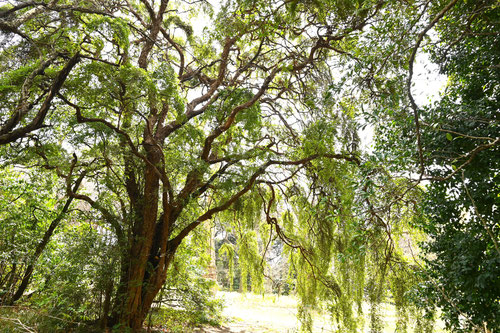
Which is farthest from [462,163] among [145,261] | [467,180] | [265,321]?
[265,321]

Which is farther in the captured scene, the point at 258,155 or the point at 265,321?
the point at 265,321

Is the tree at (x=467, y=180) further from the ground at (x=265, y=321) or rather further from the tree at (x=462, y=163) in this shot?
the ground at (x=265, y=321)

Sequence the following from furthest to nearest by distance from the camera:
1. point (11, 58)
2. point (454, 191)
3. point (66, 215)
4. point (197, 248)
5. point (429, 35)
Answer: point (197, 248)
point (66, 215)
point (11, 58)
point (429, 35)
point (454, 191)

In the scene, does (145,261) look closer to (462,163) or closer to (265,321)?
(462,163)

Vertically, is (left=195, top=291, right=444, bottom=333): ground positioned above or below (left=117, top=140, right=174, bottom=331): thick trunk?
below

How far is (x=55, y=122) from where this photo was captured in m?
4.21

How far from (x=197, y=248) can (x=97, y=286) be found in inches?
78.6

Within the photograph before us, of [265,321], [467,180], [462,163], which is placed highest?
[462,163]

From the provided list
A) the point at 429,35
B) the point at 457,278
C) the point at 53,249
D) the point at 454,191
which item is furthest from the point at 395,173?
the point at 53,249

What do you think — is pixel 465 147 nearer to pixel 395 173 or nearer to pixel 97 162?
pixel 395 173

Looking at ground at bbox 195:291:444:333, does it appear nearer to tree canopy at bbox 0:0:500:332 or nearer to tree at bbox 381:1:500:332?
tree canopy at bbox 0:0:500:332

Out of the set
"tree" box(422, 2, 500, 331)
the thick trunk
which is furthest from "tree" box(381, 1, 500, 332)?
the thick trunk

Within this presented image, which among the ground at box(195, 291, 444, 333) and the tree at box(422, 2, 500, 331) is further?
the ground at box(195, 291, 444, 333)

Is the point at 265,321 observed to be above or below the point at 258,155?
below
